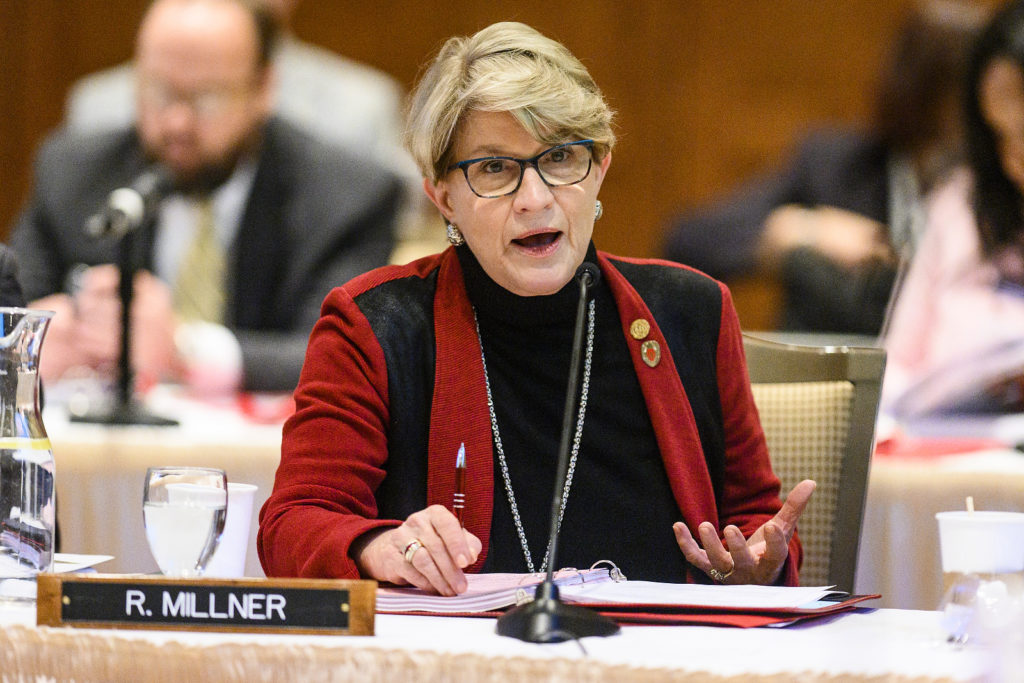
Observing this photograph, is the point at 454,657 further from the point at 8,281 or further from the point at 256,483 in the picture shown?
the point at 256,483

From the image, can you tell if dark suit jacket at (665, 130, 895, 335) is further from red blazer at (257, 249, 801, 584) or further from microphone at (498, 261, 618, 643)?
microphone at (498, 261, 618, 643)

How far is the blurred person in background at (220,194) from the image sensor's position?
149 inches

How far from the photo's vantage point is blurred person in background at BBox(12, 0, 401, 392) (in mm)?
3773

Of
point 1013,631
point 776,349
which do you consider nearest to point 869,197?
point 776,349

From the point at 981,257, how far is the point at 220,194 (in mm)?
2154

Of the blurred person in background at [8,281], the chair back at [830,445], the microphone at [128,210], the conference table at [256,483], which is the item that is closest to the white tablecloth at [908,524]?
the conference table at [256,483]

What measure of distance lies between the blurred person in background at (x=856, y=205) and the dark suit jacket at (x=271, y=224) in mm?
1304

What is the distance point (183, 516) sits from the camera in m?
1.24

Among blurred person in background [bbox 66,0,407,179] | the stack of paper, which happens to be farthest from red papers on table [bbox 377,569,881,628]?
blurred person in background [bbox 66,0,407,179]

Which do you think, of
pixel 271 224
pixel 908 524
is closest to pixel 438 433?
pixel 908 524

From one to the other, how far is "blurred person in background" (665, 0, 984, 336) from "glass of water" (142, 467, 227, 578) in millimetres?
3038

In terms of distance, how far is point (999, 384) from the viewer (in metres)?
2.88

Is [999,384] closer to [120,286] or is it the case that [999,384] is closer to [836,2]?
[120,286]

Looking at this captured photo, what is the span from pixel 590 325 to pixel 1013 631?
107 cm
